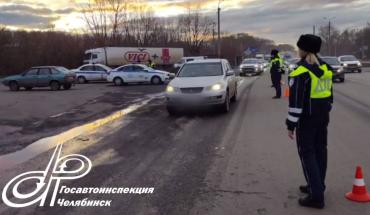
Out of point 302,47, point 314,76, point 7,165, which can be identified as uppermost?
point 302,47

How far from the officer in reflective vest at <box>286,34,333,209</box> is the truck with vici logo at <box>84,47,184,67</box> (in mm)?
47239

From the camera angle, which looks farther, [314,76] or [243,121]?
[243,121]

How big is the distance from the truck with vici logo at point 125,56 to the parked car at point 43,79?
23362 millimetres

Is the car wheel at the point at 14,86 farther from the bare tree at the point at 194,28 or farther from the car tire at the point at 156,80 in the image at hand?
the bare tree at the point at 194,28

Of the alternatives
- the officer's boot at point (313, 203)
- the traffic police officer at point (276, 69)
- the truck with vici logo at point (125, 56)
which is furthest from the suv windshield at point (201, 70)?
the truck with vici logo at point (125, 56)

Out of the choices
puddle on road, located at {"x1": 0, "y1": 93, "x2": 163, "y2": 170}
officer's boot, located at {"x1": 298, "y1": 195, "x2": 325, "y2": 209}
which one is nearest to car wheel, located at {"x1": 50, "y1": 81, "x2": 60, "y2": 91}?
puddle on road, located at {"x1": 0, "y1": 93, "x2": 163, "y2": 170}

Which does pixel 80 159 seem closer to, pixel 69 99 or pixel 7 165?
pixel 7 165

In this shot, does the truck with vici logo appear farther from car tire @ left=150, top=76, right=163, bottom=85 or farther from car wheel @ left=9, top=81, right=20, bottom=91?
car wheel @ left=9, top=81, right=20, bottom=91

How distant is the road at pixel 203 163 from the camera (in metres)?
5.30

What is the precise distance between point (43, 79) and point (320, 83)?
81.0ft

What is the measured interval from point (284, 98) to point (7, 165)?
12.4m

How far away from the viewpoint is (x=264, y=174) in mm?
6602

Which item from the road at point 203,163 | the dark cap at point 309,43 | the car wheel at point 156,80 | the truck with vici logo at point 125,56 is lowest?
the road at point 203,163

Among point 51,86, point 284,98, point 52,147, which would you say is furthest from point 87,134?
point 51,86
